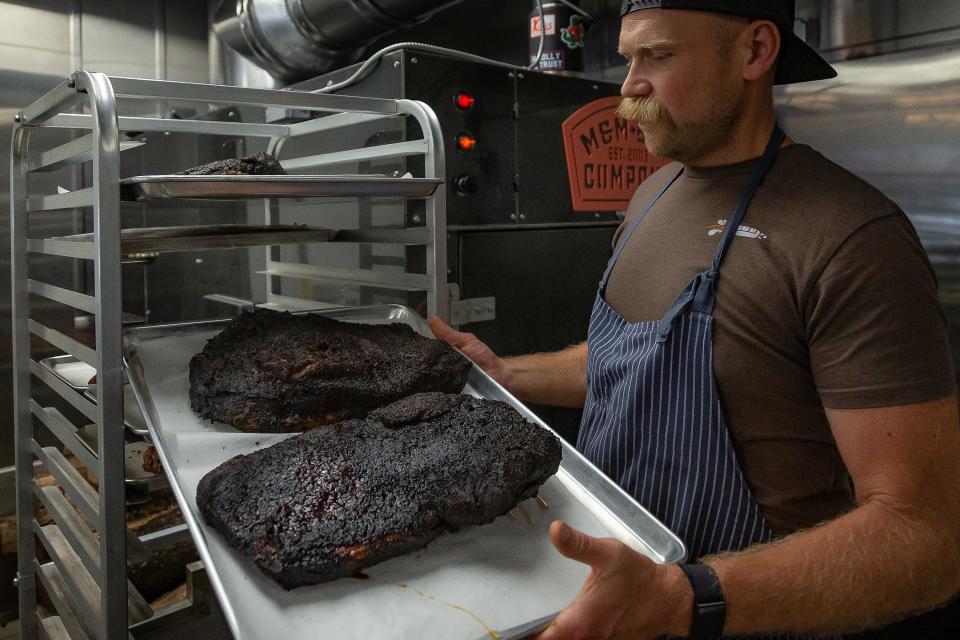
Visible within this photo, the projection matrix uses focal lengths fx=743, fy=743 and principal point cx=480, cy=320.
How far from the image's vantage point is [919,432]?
1092 millimetres

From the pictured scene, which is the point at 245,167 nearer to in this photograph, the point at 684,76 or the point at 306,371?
the point at 306,371

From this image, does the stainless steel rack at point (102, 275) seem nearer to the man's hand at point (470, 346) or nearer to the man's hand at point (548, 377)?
the man's hand at point (470, 346)

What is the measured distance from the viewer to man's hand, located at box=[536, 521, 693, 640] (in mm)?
844

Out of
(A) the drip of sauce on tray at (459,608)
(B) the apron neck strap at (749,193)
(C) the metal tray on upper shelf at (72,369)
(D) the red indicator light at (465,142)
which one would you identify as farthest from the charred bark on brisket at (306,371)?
(D) the red indicator light at (465,142)

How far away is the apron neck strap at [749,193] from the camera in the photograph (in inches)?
51.9

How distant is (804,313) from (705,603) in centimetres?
50

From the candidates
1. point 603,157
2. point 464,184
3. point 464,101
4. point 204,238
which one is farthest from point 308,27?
point 204,238

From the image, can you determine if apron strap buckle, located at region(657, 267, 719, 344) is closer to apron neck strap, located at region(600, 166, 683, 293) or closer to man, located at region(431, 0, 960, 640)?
man, located at region(431, 0, 960, 640)

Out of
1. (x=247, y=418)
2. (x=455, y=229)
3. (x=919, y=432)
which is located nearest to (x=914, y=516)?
(x=919, y=432)

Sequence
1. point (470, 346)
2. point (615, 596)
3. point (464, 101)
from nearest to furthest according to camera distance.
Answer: point (615, 596) < point (470, 346) < point (464, 101)

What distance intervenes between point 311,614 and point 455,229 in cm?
143

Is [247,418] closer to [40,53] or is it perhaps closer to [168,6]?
[40,53]

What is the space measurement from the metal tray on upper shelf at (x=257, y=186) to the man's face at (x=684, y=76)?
46 centimetres

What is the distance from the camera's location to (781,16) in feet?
4.34
